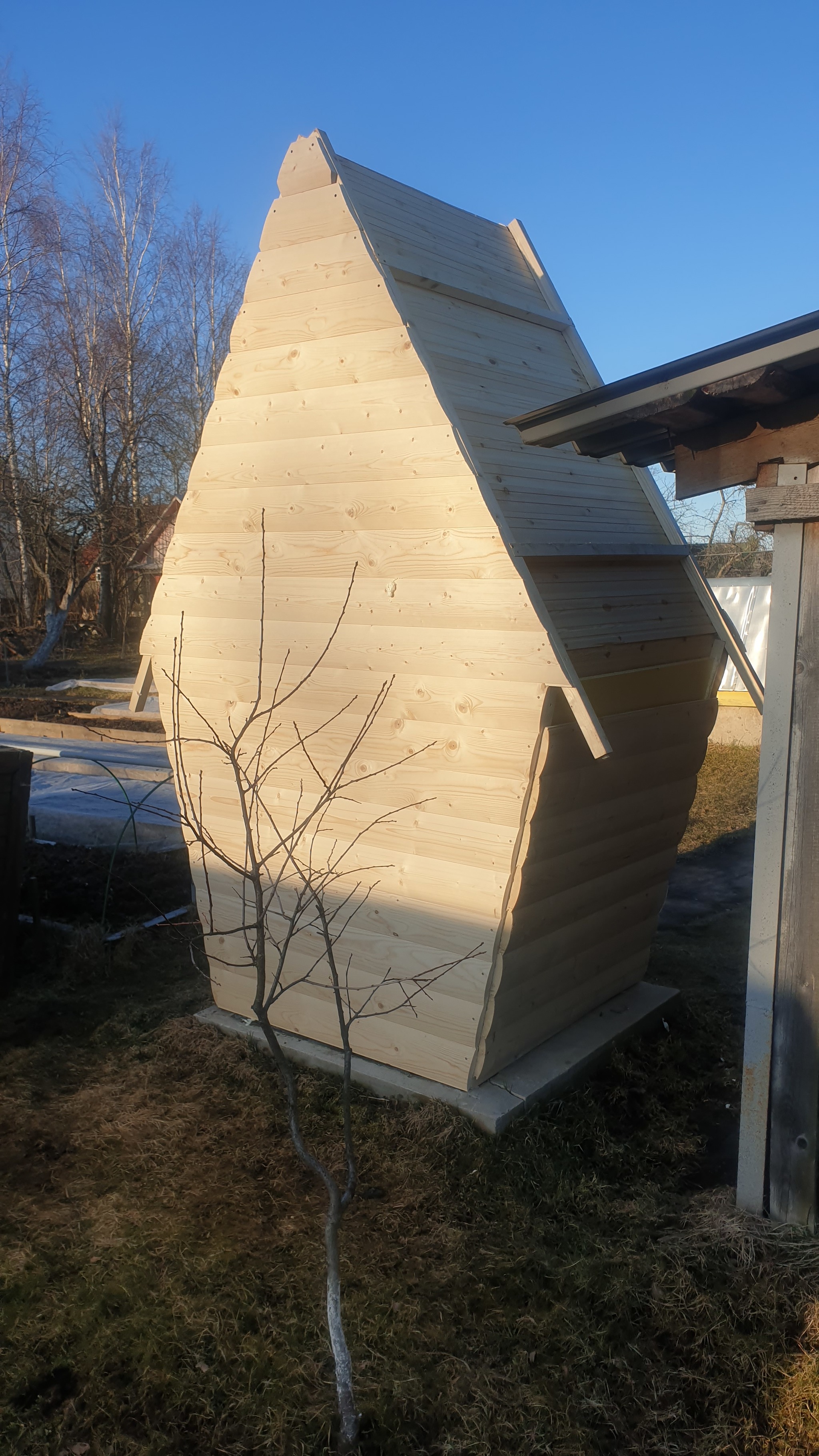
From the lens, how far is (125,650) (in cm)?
2673

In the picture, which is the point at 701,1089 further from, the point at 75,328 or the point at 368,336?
the point at 75,328

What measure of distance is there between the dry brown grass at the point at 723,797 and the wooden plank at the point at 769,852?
5268 mm

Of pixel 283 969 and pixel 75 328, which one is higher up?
pixel 75 328

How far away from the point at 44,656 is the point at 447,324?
2061 centimetres

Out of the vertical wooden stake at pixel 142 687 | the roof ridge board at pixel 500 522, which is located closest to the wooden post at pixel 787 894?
the roof ridge board at pixel 500 522

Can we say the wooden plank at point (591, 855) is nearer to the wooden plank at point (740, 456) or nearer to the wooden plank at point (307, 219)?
the wooden plank at point (740, 456)

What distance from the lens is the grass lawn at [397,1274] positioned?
2.67m

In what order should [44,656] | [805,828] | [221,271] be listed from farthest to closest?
1. [221,271]
2. [44,656]
3. [805,828]

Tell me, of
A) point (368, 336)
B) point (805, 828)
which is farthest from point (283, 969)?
point (368, 336)

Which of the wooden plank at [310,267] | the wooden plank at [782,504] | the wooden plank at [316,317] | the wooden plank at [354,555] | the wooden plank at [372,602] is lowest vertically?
the wooden plank at [372,602]

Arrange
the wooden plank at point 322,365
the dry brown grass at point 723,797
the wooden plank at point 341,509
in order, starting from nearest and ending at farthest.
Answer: the wooden plank at point 341,509 < the wooden plank at point 322,365 < the dry brown grass at point 723,797

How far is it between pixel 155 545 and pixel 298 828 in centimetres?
2643

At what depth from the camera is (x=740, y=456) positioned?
3.24 m

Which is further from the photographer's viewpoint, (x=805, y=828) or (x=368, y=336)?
(x=368, y=336)
